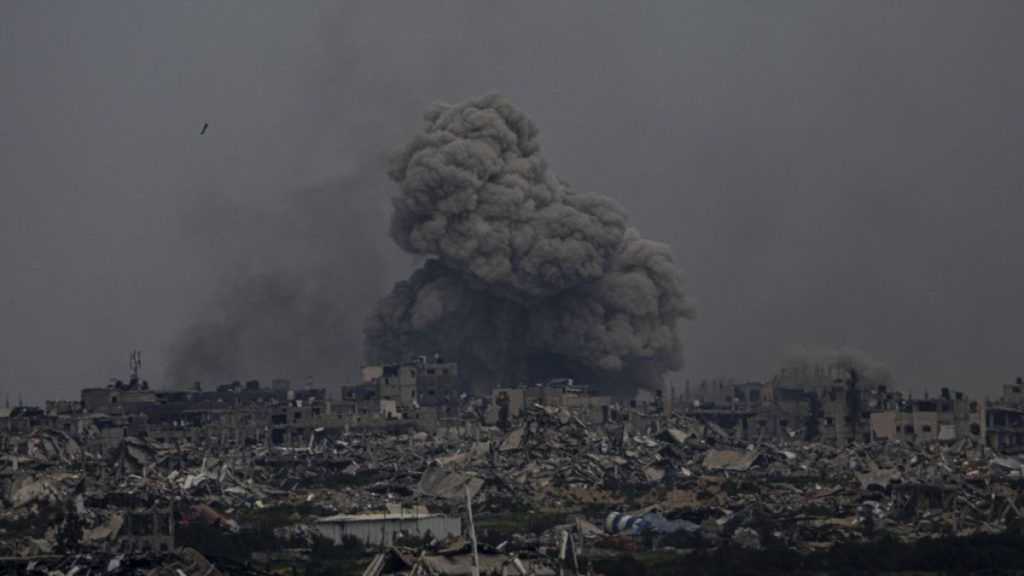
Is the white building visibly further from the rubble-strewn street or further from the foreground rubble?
the foreground rubble

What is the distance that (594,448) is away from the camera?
94688mm

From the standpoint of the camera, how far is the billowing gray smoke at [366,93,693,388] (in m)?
125

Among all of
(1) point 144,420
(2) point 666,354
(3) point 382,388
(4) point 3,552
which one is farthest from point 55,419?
(4) point 3,552

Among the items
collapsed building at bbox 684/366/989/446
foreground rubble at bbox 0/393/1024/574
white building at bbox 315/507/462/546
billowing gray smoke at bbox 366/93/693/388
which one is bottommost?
white building at bbox 315/507/462/546

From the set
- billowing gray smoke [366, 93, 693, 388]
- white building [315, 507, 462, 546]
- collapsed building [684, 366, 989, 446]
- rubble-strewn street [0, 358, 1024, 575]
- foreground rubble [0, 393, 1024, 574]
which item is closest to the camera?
rubble-strewn street [0, 358, 1024, 575]

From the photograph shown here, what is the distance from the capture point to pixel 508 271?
4897 inches

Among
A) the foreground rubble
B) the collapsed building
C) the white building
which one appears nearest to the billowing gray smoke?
the collapsed building

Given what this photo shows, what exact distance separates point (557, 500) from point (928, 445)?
27433 mm

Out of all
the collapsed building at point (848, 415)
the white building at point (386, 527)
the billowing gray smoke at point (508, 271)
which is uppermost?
the billowing gray smoke at point (508, 271)

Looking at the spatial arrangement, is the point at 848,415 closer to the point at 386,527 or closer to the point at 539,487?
the point at 539,487

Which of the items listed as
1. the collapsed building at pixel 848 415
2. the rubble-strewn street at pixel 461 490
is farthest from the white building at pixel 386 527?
the collapsed building at pixel 848 415

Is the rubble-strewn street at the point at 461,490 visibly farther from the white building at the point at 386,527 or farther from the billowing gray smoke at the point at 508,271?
the billowing gray smoke at the point at 508,271

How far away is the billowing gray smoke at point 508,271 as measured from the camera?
411 ft

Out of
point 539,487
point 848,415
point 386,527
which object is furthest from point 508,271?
point 386,527
